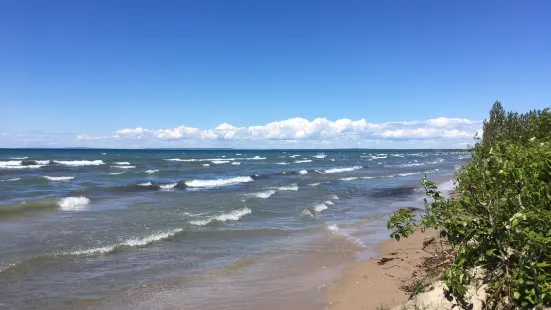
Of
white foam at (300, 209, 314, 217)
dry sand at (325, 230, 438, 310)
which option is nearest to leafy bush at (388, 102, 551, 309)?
dry sand at (325, 230, 438, 310)

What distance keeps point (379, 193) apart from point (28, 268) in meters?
20.8

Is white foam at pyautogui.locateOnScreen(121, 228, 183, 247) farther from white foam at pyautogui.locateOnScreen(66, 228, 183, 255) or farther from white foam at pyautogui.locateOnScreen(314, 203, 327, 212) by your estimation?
white foam at pyautogui.locateOnScreen(314, 203, 327, 212)

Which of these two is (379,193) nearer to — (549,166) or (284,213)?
(284,213)

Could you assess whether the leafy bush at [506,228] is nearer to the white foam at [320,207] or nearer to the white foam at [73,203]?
the white foam at [320,207]

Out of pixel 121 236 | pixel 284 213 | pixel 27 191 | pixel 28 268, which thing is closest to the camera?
pixel 28 268

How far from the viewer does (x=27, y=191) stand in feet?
80.2

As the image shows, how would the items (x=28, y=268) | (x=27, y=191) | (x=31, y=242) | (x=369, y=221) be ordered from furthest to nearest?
(x=27, y=191)
(x=369, y=221)
(x=31, y=242)
(x=28, y=268)

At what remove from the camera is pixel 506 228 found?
4371mm

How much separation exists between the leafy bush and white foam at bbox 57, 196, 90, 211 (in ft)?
56.5

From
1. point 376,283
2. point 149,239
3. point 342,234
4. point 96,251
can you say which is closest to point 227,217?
point 149,239

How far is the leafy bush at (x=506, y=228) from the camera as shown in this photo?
4164mm

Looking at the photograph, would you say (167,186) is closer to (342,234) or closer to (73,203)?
(73,203)

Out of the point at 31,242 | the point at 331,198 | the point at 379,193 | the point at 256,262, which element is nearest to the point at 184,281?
the point at 256,262

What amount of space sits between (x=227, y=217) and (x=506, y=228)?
40.9 feet
